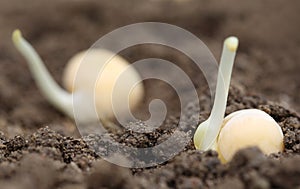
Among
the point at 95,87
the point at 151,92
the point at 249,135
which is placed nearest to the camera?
the point at 249,135

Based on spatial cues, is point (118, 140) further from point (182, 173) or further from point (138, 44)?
point (138, 44)

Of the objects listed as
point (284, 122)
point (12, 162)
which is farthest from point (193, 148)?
point (12, 162)

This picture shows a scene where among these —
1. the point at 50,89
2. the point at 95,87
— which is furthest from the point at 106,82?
the point at 50,89

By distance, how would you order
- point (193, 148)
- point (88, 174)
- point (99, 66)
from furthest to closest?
point (99, 66) < point (193, 148) < point (88, 174)

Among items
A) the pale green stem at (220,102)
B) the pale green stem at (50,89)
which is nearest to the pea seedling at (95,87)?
the pale green stem at (50,89)

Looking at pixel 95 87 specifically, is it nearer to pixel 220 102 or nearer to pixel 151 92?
pixel 151 92

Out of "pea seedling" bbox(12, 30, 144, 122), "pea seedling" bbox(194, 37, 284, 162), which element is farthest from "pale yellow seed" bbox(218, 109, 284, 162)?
"pea seedling" bbox(12, 30, 144, 122)
